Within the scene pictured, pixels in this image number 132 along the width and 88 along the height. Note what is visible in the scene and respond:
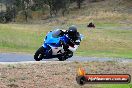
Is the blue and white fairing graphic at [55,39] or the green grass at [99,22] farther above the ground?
the blue and white fairing graphic at [55,39]

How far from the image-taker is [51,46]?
18.7 meters

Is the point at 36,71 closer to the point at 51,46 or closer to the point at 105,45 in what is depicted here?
the point at 51,46

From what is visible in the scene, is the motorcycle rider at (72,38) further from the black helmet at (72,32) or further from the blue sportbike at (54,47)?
the blue sportbike at (54,47)

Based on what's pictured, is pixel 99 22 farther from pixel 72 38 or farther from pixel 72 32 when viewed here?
pixel 72 32

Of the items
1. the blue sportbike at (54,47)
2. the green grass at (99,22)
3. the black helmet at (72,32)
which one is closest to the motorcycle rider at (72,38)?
the black helmet at (72,32)

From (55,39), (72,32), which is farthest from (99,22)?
(72,32)

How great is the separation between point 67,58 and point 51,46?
120 centimetres

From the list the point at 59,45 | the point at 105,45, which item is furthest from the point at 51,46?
the point at 105,45

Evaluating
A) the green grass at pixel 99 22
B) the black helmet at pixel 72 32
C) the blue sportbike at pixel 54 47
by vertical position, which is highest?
the black helmet at pixel 72 32

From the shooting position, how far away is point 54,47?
18.8 meters

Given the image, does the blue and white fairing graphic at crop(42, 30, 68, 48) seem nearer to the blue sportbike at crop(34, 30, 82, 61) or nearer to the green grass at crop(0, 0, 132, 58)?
the blue sportbike at crop(34, 30, 82, 61)

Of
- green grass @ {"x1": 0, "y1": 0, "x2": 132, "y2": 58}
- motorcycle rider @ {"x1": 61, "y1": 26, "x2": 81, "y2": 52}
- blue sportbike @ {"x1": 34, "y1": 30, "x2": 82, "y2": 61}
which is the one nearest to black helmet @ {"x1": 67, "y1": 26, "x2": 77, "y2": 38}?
motorcycle rider @ {"x1": 61, "y1": 26, "x2": 81, "y2": 52}

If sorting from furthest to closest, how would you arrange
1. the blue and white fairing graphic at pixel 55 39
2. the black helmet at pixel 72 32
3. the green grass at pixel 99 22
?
the green grass at pixel 99 22 → the blue and white fairing graphic at pixel 55 39 → the black helmet at pixel 72 32

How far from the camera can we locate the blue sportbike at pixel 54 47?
1861 centimetres
